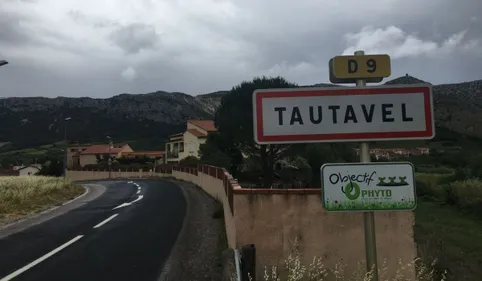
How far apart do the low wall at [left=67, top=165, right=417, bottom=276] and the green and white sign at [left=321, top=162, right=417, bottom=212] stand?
1643mm

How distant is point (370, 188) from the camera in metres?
3.65

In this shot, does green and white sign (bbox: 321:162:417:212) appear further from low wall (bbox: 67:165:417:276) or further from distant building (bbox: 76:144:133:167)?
distant building (bbox: 76:144:133:167)

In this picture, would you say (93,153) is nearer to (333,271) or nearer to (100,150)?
(100,150)

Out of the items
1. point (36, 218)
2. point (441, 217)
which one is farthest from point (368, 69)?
point (441, 217)

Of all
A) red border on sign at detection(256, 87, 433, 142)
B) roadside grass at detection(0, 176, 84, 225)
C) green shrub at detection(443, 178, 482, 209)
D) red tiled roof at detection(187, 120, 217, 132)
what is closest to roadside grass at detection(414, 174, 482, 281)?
green shrub at detection(443, 178, 482, 209)

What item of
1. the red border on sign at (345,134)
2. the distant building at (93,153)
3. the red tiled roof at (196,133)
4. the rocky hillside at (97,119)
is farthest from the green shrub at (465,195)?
the rocky hillside at (97,119)

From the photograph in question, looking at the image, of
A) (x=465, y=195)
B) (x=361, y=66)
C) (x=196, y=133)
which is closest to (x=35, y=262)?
(x=361, y=66)

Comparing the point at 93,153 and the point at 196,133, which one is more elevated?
the point at 196,133

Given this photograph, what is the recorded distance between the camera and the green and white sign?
11.9 ft

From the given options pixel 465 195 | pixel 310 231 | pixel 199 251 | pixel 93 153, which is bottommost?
pixel 465 195

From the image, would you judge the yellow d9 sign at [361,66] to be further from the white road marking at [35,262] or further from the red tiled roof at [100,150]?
the red tiled roof at [100,150]

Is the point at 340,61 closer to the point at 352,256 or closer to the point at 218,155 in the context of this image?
the point at 352,256

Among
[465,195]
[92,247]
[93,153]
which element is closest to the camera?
[92,247]

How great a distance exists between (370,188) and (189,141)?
75.5m
